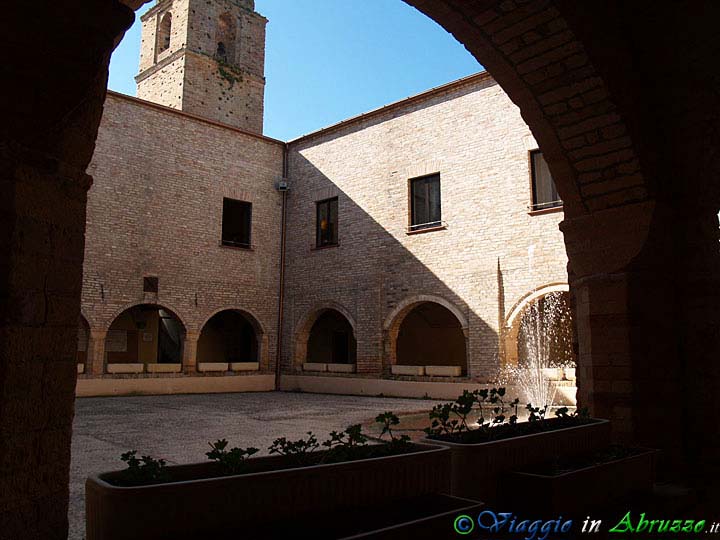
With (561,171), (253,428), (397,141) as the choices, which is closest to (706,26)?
(561,171)

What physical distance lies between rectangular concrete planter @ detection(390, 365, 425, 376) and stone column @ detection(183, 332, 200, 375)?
476 centimetres

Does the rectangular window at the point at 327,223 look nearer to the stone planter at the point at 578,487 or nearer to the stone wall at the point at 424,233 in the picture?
the stone wall at the point at 424,233

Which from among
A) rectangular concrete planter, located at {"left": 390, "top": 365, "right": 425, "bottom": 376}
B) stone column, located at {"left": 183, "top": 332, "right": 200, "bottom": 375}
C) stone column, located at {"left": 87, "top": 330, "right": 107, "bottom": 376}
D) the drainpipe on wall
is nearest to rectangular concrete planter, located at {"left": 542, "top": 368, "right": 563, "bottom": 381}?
rectangular concrete planter, located at {"left": 390, "top": 365, "right": 425, "bottom": 376}

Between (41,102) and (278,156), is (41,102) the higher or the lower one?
the lower one

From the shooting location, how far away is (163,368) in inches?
535

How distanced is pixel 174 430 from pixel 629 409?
5.40m

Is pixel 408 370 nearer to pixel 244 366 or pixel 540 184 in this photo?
pixel 244 366

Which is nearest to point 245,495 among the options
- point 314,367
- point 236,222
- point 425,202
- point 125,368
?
point 425,202

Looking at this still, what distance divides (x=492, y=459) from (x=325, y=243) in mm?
12311

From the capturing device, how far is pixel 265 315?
601 inches

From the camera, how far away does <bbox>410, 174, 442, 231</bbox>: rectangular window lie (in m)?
12.9

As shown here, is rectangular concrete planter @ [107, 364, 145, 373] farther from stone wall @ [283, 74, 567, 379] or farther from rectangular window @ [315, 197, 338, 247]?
rectangular window @ [315, 197, 338, 247]

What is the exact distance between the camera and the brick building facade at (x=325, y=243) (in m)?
11.7

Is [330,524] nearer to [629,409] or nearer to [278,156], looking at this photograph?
[629,409]
